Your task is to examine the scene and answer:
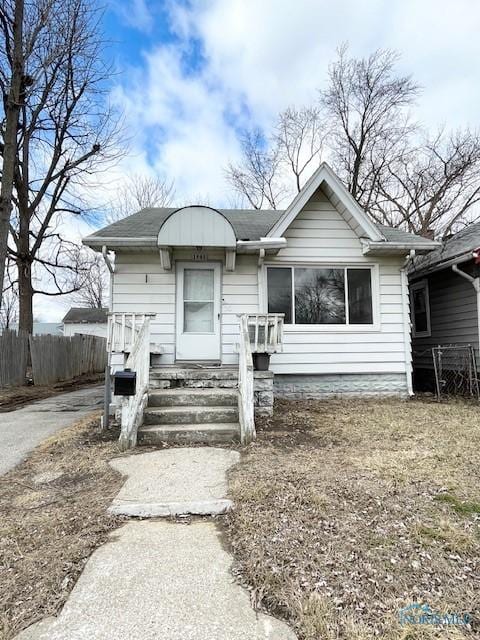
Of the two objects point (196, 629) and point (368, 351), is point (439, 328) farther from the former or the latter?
point (196, 629)

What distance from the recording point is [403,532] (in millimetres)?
2525

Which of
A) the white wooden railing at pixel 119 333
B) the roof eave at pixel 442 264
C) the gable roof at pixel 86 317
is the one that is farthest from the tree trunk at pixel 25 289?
the gable roof at pixel 86 317

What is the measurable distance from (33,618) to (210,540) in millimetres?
1062

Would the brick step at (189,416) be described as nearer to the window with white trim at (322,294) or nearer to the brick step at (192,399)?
the brick step at (192,399)

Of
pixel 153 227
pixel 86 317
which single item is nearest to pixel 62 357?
pixel 153 227

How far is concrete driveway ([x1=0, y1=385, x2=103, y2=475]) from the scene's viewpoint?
16.7 feet

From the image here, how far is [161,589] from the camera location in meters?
2.01

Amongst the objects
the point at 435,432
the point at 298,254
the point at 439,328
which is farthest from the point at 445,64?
the point at 435,432

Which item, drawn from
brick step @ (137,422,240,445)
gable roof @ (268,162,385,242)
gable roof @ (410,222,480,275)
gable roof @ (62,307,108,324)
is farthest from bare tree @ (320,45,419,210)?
gable roof @ (62,307,108,324)

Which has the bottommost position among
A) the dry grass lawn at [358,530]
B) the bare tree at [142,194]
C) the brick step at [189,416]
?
the dry grass lawn at [358,530]

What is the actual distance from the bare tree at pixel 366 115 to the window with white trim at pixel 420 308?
9230 mm

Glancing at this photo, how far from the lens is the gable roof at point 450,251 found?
8547 mm

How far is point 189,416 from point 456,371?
6.97 m

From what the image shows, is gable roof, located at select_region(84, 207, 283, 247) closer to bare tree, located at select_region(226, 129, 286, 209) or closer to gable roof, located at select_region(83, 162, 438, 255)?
gable roof, located at select_region(83, 162, 438, 255)
